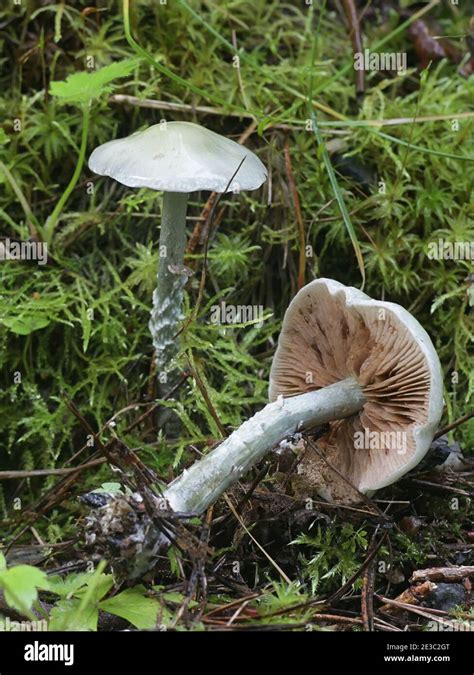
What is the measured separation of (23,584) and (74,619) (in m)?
0.31

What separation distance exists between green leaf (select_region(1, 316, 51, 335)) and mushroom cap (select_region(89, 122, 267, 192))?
811mm

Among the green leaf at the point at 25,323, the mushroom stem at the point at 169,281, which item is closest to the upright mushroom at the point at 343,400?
the mushroom stem at the point at 169,281

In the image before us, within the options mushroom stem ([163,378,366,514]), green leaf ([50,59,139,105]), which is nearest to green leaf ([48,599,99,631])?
mushroom stem ([163,378,366,514])

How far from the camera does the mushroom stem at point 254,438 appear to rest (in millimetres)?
2154

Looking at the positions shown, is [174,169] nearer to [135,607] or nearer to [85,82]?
[85,82]

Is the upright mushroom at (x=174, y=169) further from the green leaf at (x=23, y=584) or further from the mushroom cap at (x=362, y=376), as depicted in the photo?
the green leaf at (x=23, y=584)

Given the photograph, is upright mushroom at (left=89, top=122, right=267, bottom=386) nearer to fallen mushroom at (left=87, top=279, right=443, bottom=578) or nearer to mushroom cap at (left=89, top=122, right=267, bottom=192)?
mushroom cap at (left=89, top=122, right=267, bottom=192)

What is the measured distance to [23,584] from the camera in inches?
67.6

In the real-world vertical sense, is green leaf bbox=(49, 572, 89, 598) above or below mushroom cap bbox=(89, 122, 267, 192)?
below

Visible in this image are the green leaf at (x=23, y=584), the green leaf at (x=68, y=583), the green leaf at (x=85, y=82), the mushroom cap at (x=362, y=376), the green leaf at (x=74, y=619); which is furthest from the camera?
the green leaf at (x=85, y=82)

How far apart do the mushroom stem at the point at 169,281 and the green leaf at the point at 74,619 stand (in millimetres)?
1062

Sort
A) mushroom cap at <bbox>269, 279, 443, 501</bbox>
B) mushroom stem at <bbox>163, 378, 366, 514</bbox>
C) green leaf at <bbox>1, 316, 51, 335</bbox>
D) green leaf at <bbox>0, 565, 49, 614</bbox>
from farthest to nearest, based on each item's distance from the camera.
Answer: green leaf at <bbox>1, 316, 51, 335</bbox>
mushroom cap at <bbox>269, 279, 443, 501</bbox>
mushroom stem at <bbox>163, 378, 366, 514</bbox>
green leaf at <bbox>0, 565, 49, 614</bbox>

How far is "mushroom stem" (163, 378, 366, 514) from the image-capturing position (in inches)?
84.8

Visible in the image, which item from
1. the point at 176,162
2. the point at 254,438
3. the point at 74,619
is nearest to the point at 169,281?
the point at 176,162
